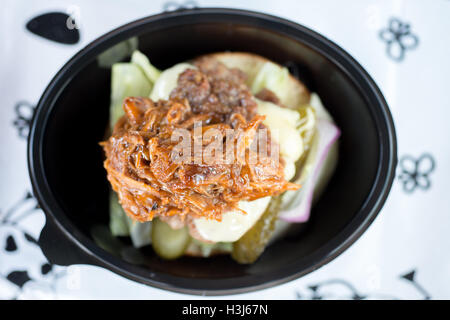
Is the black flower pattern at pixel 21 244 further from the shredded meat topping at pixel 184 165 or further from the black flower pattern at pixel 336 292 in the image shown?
the black flower pattern at pixel 336 292

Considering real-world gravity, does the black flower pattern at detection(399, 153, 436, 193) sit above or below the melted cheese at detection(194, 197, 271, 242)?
above

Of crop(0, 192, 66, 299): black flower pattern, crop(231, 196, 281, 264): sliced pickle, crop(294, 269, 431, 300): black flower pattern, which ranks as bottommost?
crop(0, 192, 66, 299): black flower pattern

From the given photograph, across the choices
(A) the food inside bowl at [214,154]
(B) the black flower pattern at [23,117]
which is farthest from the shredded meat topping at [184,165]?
(B) the black flower pattern at [23,117]

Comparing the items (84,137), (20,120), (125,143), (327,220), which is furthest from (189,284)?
(20,120)

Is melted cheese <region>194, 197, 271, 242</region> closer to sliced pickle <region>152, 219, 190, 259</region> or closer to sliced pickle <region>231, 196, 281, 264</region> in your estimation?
sliced pickle <region>231, 196, 281, 264</region>

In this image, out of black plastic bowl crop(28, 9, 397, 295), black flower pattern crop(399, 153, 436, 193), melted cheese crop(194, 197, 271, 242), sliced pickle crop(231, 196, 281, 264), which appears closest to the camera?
black plastic bowl crop(28, 9, 397, 295)

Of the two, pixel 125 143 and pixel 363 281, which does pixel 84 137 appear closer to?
pixel 125 143

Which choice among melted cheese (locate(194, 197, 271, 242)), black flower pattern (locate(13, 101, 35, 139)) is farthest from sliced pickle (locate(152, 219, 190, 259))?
black flower pattern (locate(13, 101, 35, 139))
